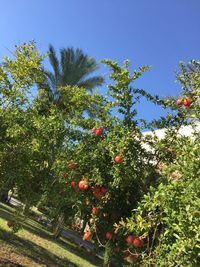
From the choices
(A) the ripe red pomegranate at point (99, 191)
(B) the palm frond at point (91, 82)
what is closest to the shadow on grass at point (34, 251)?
(A) the ripe red pomegranate at point (99, 191)

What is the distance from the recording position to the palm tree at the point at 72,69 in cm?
2214

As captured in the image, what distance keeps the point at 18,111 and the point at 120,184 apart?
11.0 feet

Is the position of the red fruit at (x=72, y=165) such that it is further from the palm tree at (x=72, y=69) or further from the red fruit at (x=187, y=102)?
the palm tree at (x=72, y=69)

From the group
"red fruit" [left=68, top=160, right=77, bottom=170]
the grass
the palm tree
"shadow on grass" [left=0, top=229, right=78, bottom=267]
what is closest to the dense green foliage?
"red fruit" [left=68, top=160, right=77, bottom=170]

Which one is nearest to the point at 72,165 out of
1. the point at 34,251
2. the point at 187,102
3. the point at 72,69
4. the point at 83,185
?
the point at 83,185

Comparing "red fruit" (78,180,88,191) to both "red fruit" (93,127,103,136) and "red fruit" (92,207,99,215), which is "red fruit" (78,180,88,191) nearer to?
"red fruit" (92,207,99,215)

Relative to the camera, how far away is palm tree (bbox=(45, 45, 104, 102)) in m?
22.1

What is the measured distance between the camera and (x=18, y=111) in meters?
9.87

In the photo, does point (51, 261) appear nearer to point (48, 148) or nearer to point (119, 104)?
point (48, 148)

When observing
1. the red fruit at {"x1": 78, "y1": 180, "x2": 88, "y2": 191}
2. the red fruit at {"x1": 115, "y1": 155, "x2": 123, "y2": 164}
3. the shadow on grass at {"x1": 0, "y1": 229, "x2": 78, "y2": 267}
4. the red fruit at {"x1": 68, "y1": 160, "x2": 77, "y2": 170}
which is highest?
the red fruit at {"x1": 115, "y1": 155, "x2": 123, "y2": 164}

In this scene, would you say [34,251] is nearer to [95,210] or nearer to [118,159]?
[95,210]

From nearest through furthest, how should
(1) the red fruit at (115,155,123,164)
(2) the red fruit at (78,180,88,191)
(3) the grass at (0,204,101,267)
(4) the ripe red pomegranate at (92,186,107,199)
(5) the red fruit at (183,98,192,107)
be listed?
(1) the red fruit at (115,155,123,164) < (2) the red fruit at (78,180,88,191) < (4) the ripe red pomegranate at (92,186,107,199) < (5) the red fruit at (183,98,192,107) < (3) the grass at (0,204,101,267)

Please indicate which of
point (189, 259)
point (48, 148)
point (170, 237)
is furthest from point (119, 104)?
point (189, 259)

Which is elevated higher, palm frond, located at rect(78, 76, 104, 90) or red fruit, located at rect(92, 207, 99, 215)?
palm frond, located at rect(78, 76, 104, 90)
